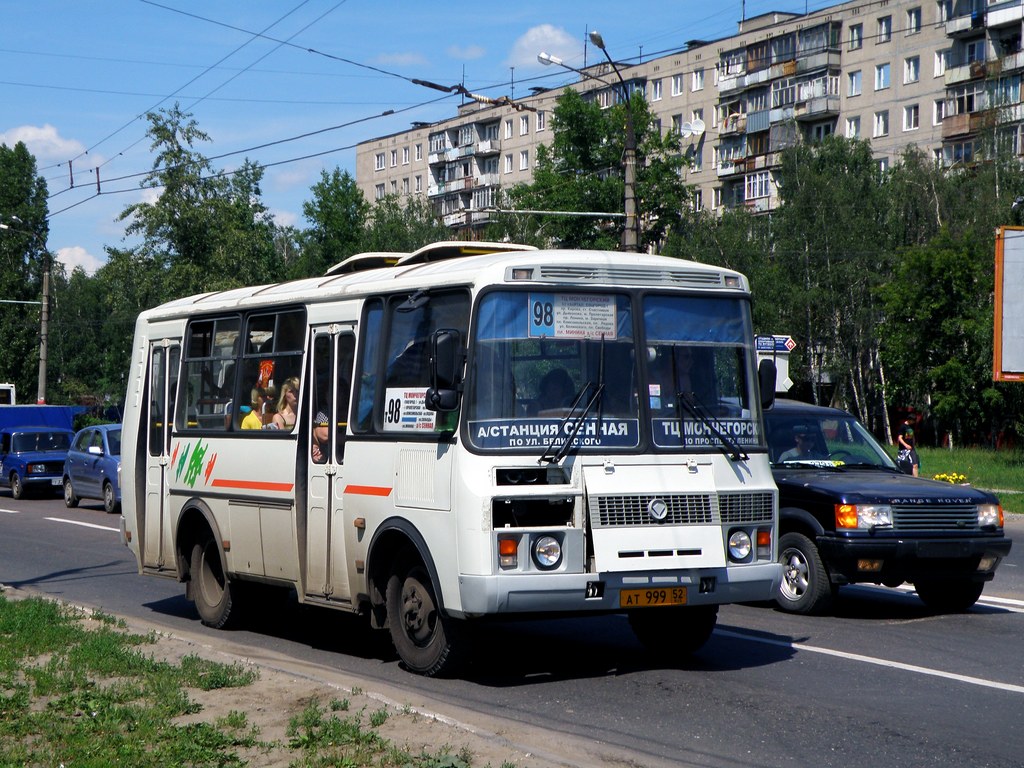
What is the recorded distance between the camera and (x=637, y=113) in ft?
227

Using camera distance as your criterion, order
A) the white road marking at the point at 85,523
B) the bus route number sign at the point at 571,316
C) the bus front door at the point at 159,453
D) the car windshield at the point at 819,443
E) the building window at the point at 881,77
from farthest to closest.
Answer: the building window at the point at 881,77
the white road marking at the point at 85,523
the car windshield at the point at 819,443
the bus front door at the point at 159,453
the bus route number sign at the point at 571,316

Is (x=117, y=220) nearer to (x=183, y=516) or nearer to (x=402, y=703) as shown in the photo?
(x=183, y=516)

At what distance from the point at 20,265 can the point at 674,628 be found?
7186 centimetres

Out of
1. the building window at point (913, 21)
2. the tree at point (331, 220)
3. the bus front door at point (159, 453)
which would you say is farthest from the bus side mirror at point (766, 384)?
the tree at point (331, 220)

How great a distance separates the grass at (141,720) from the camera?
20.9ft

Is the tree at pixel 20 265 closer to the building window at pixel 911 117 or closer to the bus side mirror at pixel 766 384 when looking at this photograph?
the building window at pixel 911 117

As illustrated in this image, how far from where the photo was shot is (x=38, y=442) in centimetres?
3303

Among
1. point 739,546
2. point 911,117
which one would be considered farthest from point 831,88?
point 739,546

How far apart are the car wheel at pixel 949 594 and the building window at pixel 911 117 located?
58.2 metres

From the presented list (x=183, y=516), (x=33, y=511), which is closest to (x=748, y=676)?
(x=183, y=516)

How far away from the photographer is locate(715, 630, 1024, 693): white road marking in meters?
8.91

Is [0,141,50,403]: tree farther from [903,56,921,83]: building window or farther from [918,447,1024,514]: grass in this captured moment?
[918,447,1024,514]: grass

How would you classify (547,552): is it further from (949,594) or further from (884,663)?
(949,594)

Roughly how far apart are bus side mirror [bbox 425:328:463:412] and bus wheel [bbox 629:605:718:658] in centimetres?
225
